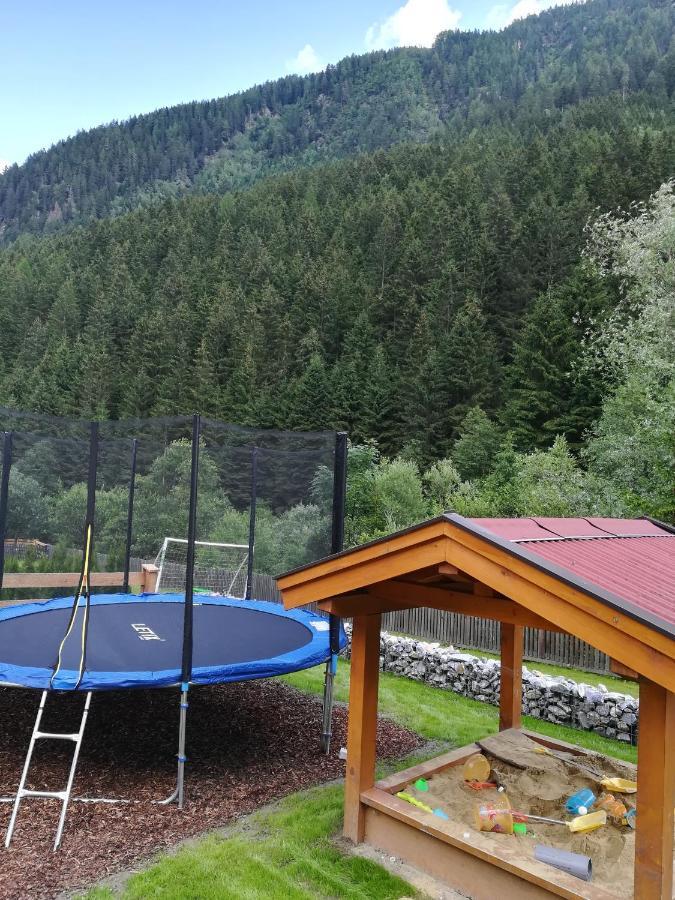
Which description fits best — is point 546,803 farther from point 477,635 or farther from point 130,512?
point 130,512

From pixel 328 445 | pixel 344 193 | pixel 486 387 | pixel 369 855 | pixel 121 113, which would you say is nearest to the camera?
pixel 369 855

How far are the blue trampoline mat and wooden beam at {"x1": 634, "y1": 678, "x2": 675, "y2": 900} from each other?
2509 mm

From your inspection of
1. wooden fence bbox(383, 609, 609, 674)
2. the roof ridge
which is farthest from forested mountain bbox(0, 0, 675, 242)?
the roof ridge

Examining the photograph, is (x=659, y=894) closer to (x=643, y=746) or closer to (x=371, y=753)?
(x=643, y=746)

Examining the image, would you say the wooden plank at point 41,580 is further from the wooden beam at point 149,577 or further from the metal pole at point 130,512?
the wooden beam at point 149,577

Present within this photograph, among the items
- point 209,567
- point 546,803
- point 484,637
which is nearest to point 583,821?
point 546,803

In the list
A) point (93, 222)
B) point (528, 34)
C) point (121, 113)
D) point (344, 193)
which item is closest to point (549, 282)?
point (344, 193)

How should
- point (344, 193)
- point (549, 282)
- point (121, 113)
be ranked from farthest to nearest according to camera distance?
point (121, 113) → point (344, 193) → point (549, 282)

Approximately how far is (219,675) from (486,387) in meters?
20.5

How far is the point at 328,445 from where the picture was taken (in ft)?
20.7

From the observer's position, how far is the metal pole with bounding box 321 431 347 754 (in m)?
4.54

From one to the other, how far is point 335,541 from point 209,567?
146 inches

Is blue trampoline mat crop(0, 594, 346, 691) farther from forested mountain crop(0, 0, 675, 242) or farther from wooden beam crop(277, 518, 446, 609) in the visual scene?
forested mountain crop(0, 0, 675, 242)

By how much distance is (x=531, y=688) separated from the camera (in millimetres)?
5570
